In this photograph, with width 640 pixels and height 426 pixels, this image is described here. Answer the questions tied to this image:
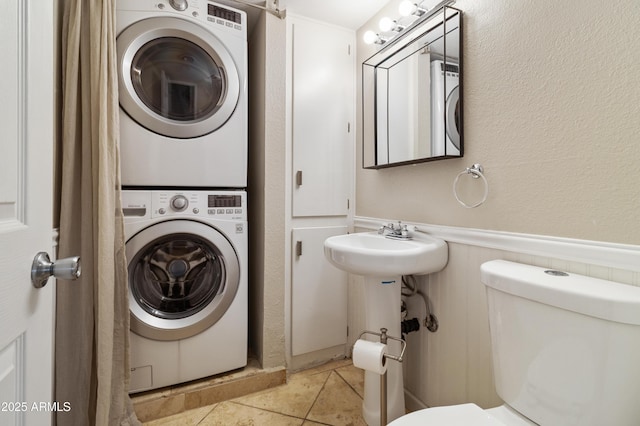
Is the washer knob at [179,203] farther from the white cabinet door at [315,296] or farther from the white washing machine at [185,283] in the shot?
the white cabinet door at [315,296]

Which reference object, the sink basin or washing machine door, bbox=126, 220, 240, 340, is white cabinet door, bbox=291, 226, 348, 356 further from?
the sink basin

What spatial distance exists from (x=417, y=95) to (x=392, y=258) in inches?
32.6

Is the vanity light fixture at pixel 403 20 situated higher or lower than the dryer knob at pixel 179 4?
lower

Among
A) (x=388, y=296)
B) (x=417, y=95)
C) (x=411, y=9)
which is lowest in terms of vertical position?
(x=388, y=296)

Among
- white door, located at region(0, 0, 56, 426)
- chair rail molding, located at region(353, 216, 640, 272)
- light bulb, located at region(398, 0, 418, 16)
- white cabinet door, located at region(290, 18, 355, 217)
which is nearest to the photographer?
white door, located at region(0, 0, 56, 426)

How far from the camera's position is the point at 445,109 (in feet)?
4.27

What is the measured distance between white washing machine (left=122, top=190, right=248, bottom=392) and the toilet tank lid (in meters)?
1.18

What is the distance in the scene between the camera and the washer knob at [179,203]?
1447 mm

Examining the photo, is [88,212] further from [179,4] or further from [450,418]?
[450,418]

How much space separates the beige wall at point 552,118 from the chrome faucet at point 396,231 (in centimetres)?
18

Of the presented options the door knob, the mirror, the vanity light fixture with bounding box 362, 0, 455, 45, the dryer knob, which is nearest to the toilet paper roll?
the mirror

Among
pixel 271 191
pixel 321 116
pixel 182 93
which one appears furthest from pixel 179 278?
pixel 321 116

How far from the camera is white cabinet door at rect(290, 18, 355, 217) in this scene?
1802mm

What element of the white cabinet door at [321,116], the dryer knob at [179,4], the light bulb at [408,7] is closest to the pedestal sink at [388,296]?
the white cabinet door at [321,116]
